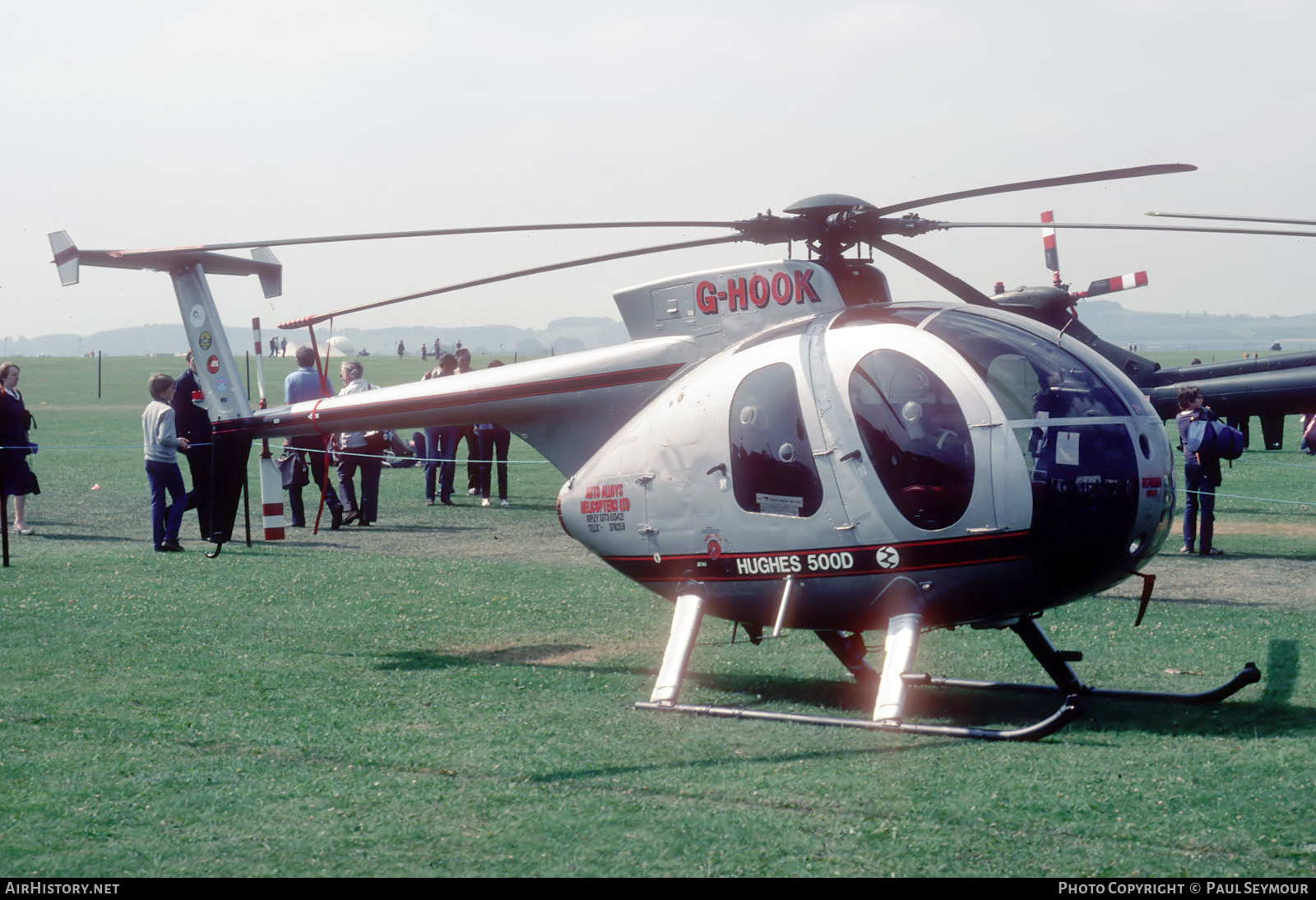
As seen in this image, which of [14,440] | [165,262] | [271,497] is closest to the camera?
[165,262]

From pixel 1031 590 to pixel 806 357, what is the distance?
1838 mm

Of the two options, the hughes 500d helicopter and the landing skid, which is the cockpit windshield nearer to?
the hughes 500d helicopter

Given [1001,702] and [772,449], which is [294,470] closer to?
[772,449]

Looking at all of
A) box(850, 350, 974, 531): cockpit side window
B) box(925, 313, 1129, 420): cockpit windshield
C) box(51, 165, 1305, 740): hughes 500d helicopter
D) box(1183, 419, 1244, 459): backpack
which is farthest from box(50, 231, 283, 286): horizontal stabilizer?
box(1183, 419, 1244, 459): backpack

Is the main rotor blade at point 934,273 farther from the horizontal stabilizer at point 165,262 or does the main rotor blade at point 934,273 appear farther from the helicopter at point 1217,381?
the helicopter at point 1217,381

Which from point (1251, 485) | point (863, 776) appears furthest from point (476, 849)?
point (1251, 485)

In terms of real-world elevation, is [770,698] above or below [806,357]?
below

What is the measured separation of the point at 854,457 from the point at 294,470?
1171 cm

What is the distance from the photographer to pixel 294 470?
658 inches

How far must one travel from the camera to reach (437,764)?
615 centimetres

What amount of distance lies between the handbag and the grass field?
4.60 m

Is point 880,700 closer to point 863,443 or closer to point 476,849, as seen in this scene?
point 863,443

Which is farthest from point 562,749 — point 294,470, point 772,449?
point 294,470

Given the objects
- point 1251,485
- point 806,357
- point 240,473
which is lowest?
point 1251,485
